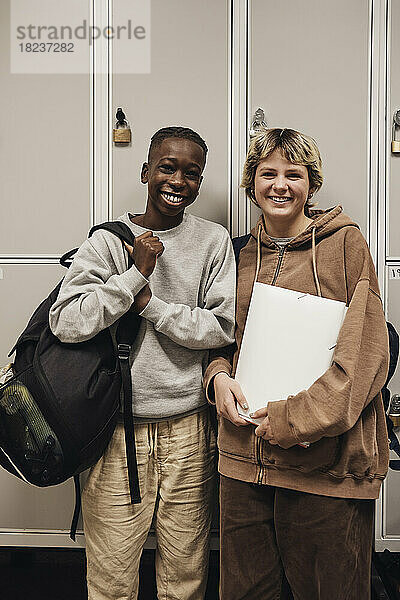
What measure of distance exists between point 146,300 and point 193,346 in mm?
194

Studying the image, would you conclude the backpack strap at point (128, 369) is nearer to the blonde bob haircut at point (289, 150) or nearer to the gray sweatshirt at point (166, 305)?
the gray sweatshirt at point (166, 305)

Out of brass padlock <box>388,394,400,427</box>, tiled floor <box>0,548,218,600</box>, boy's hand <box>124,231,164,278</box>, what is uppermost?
boy's hand <box>124,231,164,278</box>

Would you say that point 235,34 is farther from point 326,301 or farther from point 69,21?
point 326,301

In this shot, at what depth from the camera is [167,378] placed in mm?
1843

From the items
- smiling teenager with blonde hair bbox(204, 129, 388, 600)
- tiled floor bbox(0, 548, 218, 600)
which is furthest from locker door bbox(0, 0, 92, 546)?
smiling teenager with blonde hair bbox(204, 129, 388, 600)

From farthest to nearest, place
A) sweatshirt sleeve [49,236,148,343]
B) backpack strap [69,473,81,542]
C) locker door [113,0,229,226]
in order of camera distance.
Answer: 1. locker door [113,0,229,226]
2. backpack strap [69,473,81,542]
3. sweatshirt sleeve [49,236,148,343]

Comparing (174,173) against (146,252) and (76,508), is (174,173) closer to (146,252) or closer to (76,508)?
(146,252)

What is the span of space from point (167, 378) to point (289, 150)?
2.43ft

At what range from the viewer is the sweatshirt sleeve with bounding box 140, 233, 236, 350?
176 centimetres

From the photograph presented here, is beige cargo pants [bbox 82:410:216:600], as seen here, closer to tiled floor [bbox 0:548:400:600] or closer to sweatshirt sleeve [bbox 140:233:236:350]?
sweatshirt sleeve [bbox 140:233:236:350]

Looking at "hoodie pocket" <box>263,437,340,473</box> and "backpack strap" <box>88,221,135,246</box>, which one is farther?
"backpack strap" <box>88,221,135,246</box>

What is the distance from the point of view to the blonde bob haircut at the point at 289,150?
173cm

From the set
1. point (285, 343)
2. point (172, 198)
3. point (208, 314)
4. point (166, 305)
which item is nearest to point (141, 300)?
point (166, 305)

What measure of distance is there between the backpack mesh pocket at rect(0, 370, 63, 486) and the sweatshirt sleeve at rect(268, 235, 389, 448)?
61 centimetres
